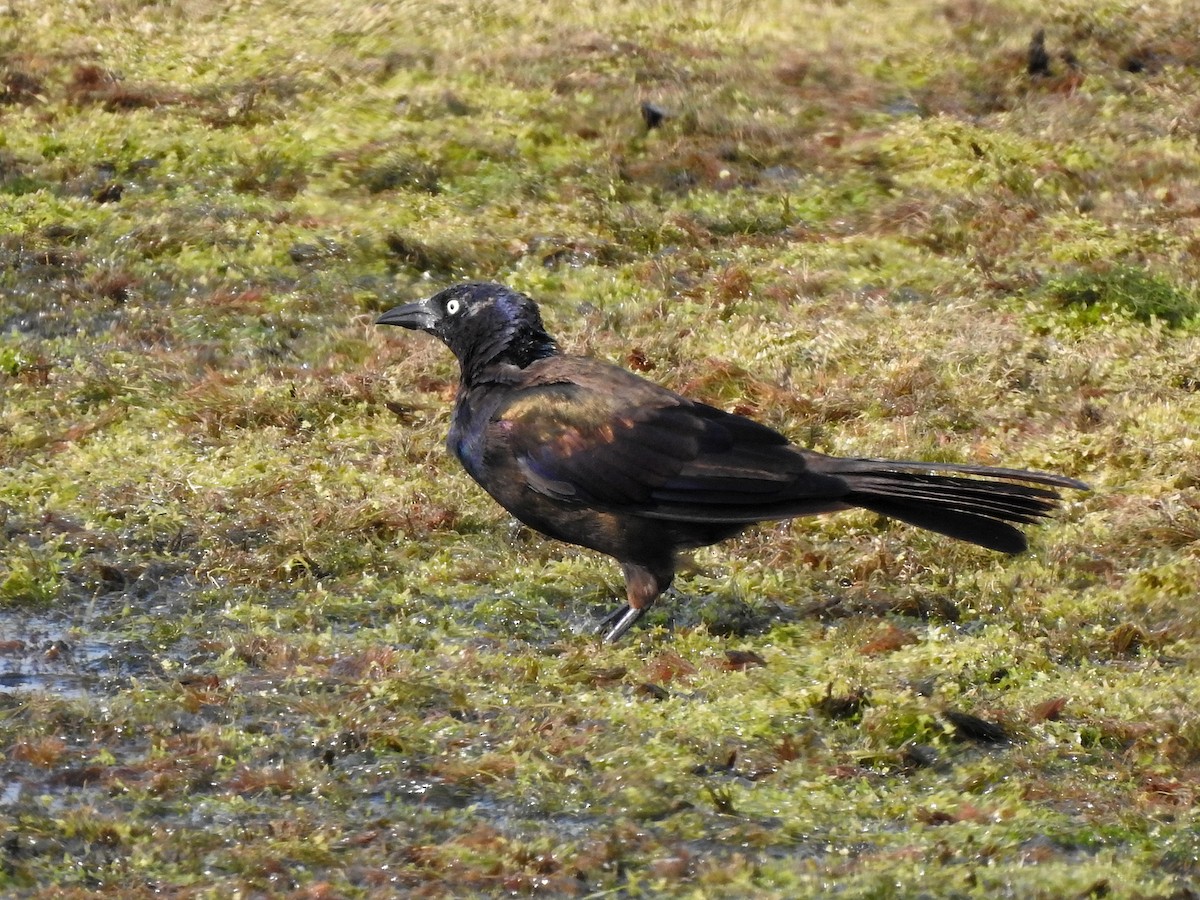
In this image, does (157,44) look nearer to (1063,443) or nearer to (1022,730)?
(1063,443)

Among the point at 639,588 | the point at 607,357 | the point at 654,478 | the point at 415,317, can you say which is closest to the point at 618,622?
the point at 639,588

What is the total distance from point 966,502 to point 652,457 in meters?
1.47

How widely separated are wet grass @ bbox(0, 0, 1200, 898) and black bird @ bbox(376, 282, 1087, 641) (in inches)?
20.7

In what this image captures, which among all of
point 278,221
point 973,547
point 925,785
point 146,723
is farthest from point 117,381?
point 925,785

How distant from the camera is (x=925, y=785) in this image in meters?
6.89

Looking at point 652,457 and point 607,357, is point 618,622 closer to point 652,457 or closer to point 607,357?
point 652,457

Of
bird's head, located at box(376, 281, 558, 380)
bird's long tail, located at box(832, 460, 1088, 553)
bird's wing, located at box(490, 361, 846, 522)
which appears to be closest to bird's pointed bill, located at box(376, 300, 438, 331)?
bird's head, located at box(376, 281, 558, 380)

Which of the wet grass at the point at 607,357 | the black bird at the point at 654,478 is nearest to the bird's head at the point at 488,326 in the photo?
the black bird at the point at 654,478

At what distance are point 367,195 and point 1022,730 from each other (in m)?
8.74

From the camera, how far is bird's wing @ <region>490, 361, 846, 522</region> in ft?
27.2

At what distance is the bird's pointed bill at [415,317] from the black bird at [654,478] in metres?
0.91

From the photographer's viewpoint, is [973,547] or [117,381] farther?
[117,381]

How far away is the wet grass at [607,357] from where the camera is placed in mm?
6559

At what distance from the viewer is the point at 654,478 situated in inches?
330
